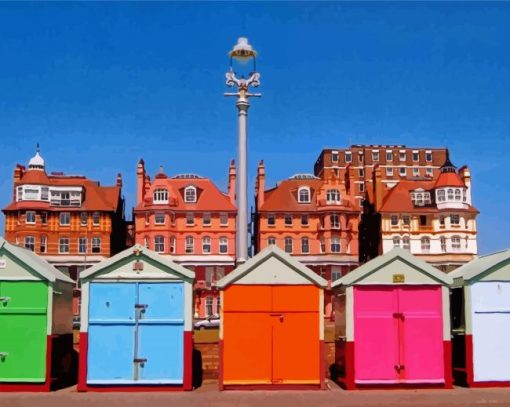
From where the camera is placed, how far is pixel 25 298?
1900cm

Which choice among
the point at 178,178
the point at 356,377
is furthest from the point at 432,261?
the point at 356,377

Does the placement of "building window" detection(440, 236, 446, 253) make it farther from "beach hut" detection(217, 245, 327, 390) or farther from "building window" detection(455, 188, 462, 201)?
"beach hut" detection(217, 245, 327, 390)

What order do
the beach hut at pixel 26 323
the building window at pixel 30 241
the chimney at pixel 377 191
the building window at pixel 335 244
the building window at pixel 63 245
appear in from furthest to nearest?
the chimney at pixel 377 191 < the building window at pixel 335 244 < the building window at pixel 63 245 < the building window at pixel 30 241 < the beach hut at pixel 26 323

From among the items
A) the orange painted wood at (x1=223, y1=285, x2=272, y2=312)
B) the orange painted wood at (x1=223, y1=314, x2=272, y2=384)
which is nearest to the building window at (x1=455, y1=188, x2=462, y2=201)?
the orange painted wood at (x1=223, y1=285, x2=272, y2=312)

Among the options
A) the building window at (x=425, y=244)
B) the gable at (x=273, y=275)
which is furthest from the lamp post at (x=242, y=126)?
the building window at (x=425, y=244)

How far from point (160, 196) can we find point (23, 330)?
173ft

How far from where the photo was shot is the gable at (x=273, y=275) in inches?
760

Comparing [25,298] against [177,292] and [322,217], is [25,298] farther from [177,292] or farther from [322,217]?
[322,217]

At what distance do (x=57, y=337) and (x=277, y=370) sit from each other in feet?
19.5

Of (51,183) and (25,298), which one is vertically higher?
(51,183)

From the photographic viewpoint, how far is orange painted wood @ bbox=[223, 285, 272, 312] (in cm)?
1919

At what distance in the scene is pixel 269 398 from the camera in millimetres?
17531

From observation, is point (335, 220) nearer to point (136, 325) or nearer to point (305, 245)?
point (305, 245)

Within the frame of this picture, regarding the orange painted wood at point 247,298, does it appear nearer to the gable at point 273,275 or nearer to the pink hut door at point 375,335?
the gable at point 273,275
